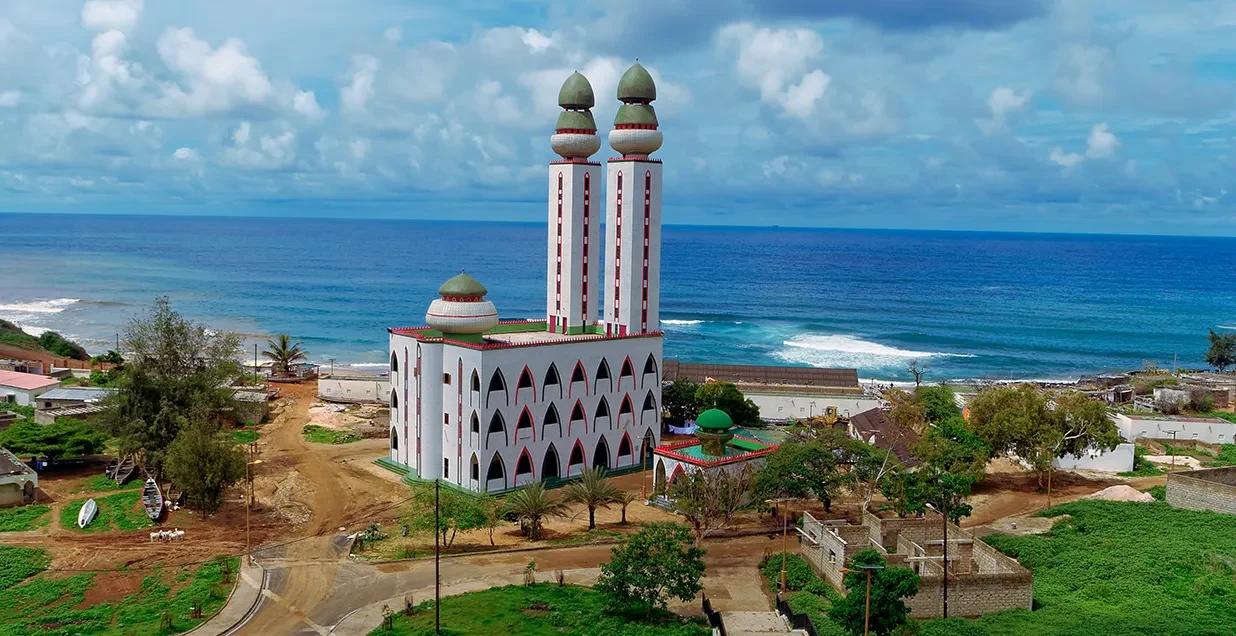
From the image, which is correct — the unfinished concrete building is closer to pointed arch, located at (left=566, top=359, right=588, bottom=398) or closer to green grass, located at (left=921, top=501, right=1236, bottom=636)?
green grass, located at (left=921, top=501, right=1236, bottom=636)

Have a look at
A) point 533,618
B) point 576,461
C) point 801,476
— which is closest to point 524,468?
point 576,461

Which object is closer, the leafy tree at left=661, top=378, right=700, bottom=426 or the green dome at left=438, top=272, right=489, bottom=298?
the green dome at left=438, top=272, right=489, bottom=298

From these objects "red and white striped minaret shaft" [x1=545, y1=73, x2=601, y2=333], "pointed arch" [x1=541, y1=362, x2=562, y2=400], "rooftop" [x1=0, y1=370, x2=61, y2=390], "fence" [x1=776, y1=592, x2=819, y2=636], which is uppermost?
"red and white striped minaret shaft" [x1=545, y1=73, x2=601, y2=333]

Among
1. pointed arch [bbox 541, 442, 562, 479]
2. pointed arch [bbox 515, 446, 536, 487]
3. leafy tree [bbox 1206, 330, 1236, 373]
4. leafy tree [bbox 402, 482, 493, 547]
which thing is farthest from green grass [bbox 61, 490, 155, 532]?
leafy tree [bbox 1206, 330, 1236, 373]

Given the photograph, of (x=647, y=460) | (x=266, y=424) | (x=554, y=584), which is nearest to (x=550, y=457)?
(x=647, y=460)

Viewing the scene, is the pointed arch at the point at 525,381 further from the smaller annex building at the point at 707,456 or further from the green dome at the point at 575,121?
the green dome at the point at 575,121

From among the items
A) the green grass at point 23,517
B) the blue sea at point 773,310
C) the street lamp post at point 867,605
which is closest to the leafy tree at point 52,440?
the green grass at point 23,517

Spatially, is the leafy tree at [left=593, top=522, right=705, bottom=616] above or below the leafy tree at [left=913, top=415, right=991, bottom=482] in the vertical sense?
below
